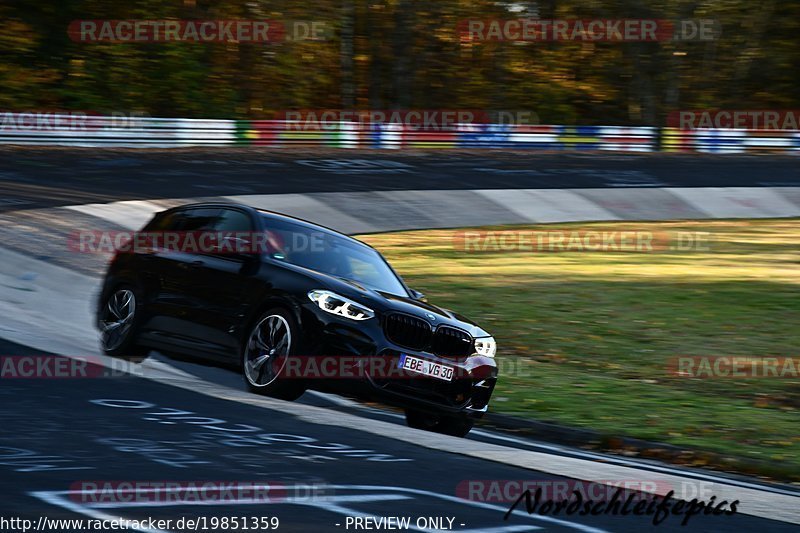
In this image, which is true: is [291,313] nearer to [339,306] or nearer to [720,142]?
[339,306]

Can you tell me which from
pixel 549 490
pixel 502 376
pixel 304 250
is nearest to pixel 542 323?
pixel 502 376

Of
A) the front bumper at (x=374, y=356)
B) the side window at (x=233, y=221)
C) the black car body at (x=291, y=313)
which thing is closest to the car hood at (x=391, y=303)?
the black car body at (x=291, y=313)

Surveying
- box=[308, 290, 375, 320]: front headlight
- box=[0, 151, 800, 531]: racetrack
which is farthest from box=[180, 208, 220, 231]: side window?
box=[308, 290, 375, 320]: front headlight

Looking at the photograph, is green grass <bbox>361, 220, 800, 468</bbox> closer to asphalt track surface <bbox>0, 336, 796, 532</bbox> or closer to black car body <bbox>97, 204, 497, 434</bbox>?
black car body <bbox>97, 204, 497, 434</bbox>

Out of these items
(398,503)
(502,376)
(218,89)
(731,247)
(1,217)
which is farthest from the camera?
(218,89)

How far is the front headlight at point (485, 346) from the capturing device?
33.2 feet

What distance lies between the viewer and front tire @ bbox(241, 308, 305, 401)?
9641 millimetres

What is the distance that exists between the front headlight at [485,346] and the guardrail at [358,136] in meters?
22.8

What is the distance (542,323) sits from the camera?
15773mm

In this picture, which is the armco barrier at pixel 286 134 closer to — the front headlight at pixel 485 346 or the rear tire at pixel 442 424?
the rear tire at pixel 442 424

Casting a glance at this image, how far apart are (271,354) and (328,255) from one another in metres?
1.20

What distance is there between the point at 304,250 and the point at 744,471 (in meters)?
4.04

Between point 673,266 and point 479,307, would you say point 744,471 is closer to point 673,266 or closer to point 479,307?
point 479,307

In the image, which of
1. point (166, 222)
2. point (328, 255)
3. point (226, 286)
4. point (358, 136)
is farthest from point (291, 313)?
point (358, 136)
